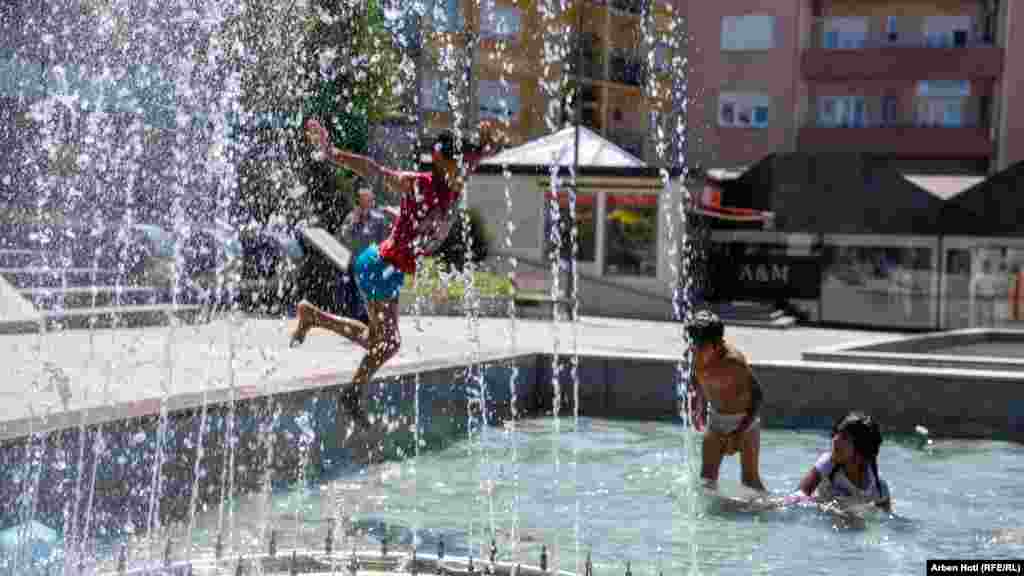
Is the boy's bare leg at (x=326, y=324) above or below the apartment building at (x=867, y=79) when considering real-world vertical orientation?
below

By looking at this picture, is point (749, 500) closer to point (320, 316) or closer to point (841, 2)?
point (320, 316)

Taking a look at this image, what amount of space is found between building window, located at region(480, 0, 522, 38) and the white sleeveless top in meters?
28.5

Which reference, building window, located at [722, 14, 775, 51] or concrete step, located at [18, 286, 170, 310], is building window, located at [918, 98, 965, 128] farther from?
concrete step, located at [18, 286, 170, 310]

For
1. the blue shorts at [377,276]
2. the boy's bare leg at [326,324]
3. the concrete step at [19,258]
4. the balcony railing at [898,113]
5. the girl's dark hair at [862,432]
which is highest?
the balcony railing at [898,113]

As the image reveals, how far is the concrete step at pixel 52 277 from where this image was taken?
16000 millimetres

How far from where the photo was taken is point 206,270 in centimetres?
2150

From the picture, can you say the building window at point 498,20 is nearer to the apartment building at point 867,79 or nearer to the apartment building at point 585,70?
the apartment building at point 585,70

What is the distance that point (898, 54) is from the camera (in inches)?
1700

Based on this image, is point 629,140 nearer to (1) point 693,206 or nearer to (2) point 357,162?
(1) point 693,206

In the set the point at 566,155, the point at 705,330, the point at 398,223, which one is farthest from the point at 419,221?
the point at 566,155

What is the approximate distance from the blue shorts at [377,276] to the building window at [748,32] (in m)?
39.2

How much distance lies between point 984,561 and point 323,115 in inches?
665

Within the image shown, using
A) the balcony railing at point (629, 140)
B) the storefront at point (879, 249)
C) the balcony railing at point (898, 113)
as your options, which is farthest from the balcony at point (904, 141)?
the storefront at point (879, 249)

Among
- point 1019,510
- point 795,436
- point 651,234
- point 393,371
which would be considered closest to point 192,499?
point 393,371
